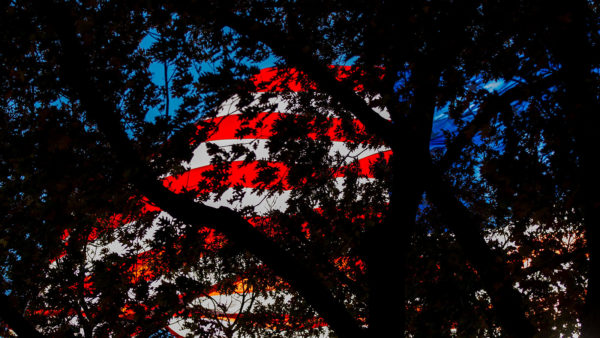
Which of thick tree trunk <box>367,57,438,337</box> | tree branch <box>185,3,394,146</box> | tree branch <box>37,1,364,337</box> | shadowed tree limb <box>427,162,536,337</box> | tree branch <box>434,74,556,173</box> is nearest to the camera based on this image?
tree branch <box>37,1,364,337</box>

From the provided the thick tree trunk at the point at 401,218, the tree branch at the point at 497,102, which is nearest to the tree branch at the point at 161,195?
the thick tree trunk at the point at 401,218

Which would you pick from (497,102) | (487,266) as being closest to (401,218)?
(487,266)

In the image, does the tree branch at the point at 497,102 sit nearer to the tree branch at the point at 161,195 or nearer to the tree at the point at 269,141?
the tree at the point at 269,141

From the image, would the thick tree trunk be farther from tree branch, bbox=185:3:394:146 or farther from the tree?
tree branch, bbox=185:3:394:146

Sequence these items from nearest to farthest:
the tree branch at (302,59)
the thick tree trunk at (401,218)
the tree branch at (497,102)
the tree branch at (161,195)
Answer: the tree branch at (161,195) → the tree branch at (497,102) → the thick tree trunk at (401,218) → the tree branch at (302,59)

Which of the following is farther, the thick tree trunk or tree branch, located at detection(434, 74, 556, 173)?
the thick tree trunk

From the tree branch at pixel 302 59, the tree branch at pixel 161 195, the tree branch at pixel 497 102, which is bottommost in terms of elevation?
the tree branch at pixel 161 195

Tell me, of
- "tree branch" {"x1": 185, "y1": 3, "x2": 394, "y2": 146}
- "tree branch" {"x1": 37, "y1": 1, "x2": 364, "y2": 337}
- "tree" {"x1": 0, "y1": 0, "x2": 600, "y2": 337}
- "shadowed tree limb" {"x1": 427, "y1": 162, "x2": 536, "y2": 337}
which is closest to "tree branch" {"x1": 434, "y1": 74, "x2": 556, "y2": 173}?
"tree" {"x1": 0, "y1": 0, "x2": 600, "y2": 337}

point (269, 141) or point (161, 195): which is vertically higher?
point (269, 141)

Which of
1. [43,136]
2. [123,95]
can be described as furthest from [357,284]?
[43,136]

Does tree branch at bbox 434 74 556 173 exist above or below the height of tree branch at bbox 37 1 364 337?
above

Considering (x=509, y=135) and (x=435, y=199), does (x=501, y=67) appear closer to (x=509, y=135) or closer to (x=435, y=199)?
(x=509, y=135)

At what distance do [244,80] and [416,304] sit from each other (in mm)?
5141

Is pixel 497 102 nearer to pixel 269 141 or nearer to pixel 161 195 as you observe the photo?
pixel 269 141
